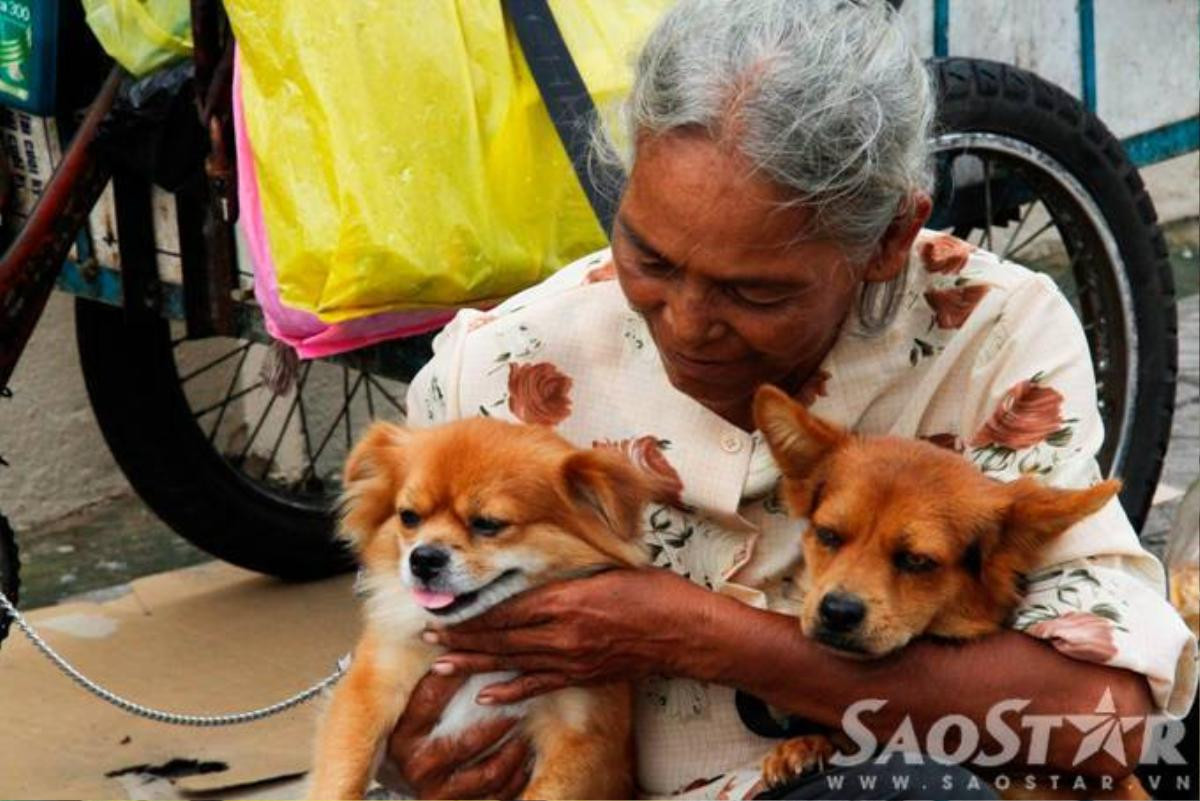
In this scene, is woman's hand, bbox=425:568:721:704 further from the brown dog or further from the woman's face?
the woman's face

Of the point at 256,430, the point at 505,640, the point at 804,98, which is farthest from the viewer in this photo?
the point at 256,430

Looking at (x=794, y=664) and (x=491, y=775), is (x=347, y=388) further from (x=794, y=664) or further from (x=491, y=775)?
(x=794, y=664)

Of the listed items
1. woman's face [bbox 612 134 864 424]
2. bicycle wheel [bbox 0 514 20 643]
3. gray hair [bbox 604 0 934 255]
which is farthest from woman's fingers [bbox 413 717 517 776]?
bicycle wheel [bbox 0 514 20 643]

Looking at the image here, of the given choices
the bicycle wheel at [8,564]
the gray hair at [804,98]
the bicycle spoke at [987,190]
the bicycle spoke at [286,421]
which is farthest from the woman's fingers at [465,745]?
the bicycle spoke at [286,421]

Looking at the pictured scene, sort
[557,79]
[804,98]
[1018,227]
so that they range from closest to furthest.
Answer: [804,98] → [557,79] → [1018,227]

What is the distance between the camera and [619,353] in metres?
2.68

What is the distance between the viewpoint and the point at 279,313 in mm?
3324

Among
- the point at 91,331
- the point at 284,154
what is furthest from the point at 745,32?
the point at 91,331

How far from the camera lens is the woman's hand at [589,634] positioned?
2512mm

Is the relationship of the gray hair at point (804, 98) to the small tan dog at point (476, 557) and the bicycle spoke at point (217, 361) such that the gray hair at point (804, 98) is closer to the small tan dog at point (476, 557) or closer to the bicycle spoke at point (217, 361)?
the small tan dog at point (476, 557)

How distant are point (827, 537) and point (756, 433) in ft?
0.57

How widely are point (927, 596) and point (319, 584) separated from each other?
2681 mm

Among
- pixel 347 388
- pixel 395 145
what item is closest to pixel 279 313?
pixel 395 145

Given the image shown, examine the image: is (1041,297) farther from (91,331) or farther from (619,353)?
(91,331)
